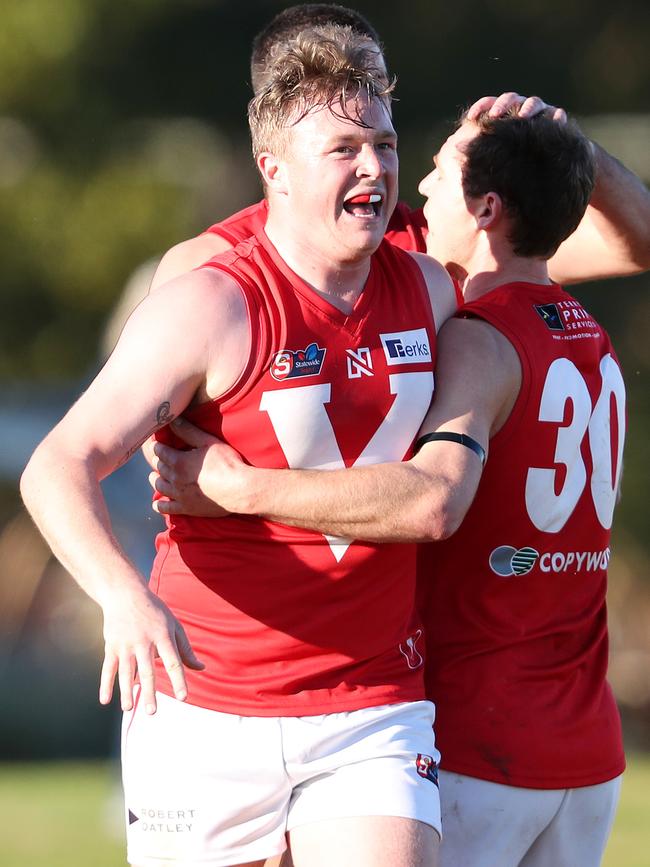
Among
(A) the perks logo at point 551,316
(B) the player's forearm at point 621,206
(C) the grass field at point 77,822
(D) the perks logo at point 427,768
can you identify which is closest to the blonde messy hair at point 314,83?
(A) the perks logo at point 551,316

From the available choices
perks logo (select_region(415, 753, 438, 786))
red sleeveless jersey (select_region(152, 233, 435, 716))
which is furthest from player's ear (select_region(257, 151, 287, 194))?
perks logo (select_region(415, 753, 438, 786))

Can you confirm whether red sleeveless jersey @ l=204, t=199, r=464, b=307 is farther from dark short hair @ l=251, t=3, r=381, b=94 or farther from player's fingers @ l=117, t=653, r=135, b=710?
player's fingers @ l=117, t=653, r=135, b=710

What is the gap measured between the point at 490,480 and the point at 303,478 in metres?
0.53

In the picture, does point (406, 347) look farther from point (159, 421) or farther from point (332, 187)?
point (159, 421)

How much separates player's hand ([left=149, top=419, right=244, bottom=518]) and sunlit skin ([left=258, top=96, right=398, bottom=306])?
0.44 metres

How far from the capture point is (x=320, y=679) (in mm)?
3320

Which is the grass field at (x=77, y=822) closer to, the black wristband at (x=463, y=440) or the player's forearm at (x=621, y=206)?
the player's forearm at (x=621, y=206)

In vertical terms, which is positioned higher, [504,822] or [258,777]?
[258,777]

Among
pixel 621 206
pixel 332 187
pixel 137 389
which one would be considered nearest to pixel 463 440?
pixel 332 187

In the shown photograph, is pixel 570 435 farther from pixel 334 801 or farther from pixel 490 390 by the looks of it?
pixel 334 801

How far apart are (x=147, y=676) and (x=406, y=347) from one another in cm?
102

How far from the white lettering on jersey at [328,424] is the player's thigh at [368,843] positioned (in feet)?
1.91

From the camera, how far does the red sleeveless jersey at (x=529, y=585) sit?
348cm

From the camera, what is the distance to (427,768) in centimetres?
329
